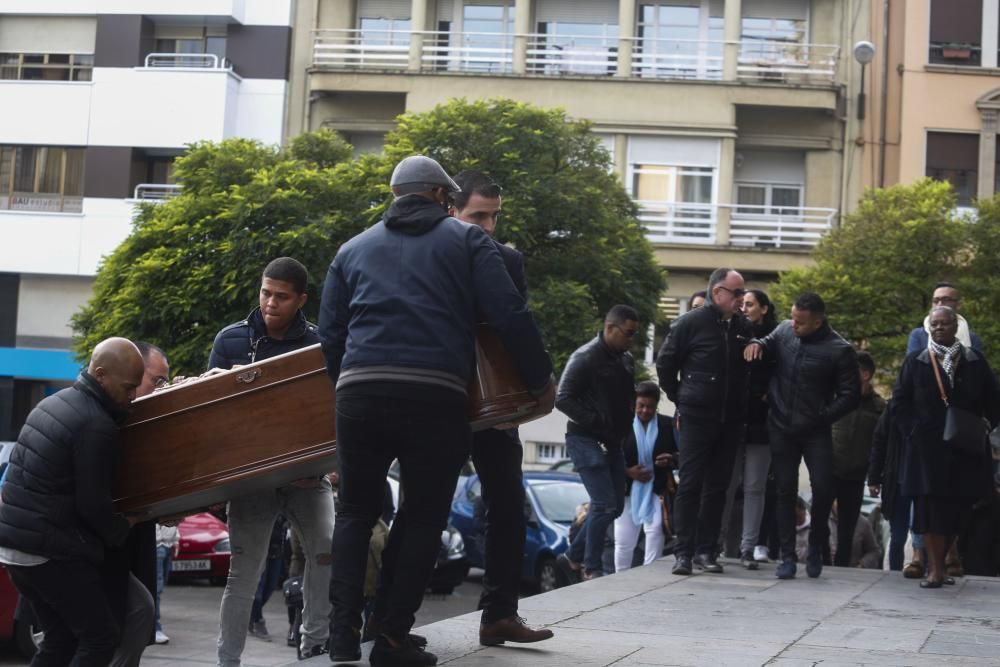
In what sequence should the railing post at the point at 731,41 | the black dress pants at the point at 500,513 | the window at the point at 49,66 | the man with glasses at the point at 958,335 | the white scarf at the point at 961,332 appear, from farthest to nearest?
the window at the point at 49,66
the railing post at the point at 731,41
the man with glasses at the point at 958,335
the white scarf at the point at 961,332
the black dress pants at the point at 500,513

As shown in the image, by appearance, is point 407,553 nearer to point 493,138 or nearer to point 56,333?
point 493,138

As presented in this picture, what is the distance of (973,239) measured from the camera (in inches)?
1222

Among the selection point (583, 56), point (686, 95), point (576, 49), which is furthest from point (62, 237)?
point (686, 95)

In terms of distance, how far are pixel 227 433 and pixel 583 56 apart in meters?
32.7

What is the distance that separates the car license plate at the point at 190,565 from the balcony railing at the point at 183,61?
2264 centimetres

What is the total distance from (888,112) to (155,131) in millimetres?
18543

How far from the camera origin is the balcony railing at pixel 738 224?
36906 millimetres

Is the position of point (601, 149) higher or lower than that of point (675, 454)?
higher

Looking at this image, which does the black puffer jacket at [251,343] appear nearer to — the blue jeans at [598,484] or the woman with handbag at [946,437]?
the blue jeans at [598,484]

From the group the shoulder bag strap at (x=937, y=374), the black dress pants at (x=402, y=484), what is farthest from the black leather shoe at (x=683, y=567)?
the black dress pants at (x=402, y=484)

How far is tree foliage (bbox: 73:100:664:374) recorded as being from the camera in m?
27.4

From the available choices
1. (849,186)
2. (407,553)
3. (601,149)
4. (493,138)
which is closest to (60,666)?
(407,553)

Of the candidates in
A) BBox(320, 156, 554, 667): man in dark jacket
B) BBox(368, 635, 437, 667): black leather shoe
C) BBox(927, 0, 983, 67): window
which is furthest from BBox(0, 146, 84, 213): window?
BBox(368, 635, 437, 667): black leather shoe

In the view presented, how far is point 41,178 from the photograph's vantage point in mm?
40594
